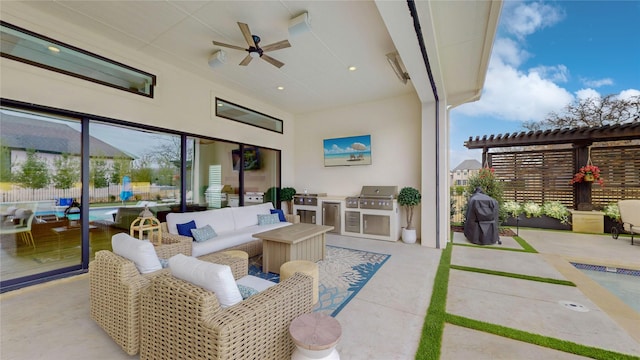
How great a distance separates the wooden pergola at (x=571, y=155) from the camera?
564 centimetres

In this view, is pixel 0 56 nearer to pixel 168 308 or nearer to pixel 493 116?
pixel 168 308

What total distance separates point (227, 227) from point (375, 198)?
3133 millimetres

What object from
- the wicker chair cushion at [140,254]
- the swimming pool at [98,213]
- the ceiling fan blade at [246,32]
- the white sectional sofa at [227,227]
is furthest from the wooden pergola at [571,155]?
the swimming pool at [98,213]

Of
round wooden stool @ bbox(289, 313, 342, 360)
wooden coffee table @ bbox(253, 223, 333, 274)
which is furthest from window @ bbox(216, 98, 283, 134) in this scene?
round wooden stool @ bbox(289, 313, 342, 360)

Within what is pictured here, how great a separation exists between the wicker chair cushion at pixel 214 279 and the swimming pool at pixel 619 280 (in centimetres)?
391

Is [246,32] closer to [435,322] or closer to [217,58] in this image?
[217,58]

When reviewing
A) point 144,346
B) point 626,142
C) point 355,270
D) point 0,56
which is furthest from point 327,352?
point 626,142

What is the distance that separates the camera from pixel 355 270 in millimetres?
3408

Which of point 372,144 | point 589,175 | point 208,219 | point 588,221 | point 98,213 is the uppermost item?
point 372,144

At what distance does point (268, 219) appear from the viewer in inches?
185

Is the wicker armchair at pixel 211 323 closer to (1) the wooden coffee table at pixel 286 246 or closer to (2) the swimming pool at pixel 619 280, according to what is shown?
(1) the wooden coffee table at pixel 286 246

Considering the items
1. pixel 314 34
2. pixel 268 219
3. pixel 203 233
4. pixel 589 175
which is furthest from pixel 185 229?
pixel 589 175

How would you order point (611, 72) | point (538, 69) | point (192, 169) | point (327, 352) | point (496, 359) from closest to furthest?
point (327, 352) → point (496, 359) → point (192, 169) → point (611, 72) → point (538, 69)

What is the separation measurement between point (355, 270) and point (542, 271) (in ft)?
8.73
